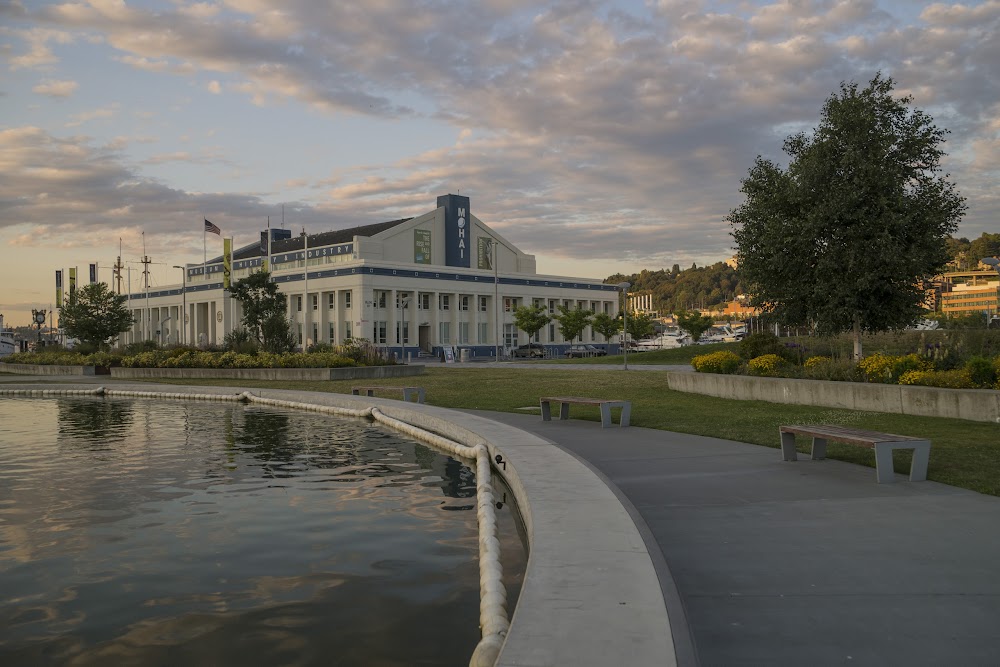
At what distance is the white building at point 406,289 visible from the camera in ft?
265

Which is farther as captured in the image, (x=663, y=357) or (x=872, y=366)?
(x=663, y=357)

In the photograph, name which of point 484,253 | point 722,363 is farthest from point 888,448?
point 484,253

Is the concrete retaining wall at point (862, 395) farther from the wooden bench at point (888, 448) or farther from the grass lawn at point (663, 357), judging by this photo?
the grass lawn at point (663, 357)

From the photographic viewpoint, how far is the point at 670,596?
503 centimetres

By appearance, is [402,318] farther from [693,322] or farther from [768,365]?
[768,365]

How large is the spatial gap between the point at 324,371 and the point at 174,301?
81.1m

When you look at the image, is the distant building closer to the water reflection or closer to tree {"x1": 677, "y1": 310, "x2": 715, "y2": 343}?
tree {"x1": 677, "y1": 310, "x2": 715, "y2": 343}

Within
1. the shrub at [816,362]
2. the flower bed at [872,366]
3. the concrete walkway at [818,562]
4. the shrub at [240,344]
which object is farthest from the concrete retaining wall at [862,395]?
the shrub at [240,344]

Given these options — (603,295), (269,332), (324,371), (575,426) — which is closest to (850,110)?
(575,426)

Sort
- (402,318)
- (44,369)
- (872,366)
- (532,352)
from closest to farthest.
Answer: (872,366) → (44,369) → (402,318) → (532,352)

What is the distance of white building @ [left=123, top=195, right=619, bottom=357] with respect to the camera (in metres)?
80.9

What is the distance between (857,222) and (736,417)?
25.7 ft

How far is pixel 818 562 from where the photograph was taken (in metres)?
6.18

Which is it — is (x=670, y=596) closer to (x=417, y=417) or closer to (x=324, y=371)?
(x=417, y=417)
